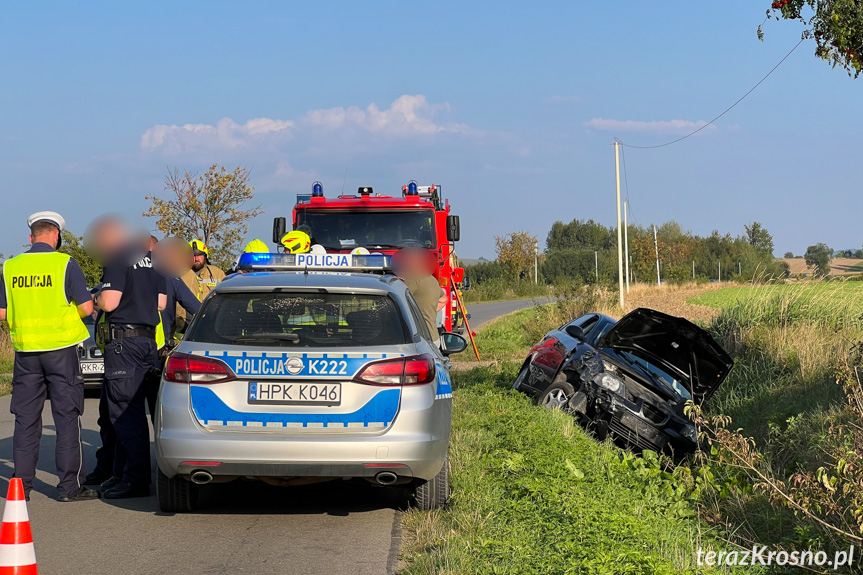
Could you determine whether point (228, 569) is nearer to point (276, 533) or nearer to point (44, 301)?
point (276, 533)

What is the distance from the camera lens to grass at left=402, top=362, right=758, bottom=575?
5027 mm

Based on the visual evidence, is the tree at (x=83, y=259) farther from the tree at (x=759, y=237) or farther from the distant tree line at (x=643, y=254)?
the tree at (x=759, y=237)

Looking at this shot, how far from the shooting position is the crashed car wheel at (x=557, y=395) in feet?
33.1

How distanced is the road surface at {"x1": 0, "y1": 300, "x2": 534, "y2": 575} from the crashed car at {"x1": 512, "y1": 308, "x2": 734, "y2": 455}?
10.3 feet

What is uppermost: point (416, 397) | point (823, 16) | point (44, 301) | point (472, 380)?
point (823, 16)

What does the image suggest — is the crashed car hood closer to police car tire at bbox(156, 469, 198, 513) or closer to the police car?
the police car

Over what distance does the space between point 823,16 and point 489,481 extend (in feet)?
19.1

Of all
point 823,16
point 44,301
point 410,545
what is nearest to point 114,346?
point 44,301

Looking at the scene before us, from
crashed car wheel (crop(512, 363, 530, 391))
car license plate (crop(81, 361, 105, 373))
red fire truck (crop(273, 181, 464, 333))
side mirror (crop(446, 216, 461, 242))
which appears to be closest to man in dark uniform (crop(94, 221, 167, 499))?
car license plate (crop(81, 361, 105, 373))

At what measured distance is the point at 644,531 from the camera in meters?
5.61

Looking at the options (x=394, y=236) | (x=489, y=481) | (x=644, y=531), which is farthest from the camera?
(x=394, y=236)

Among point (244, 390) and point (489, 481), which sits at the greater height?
point (244, 390)

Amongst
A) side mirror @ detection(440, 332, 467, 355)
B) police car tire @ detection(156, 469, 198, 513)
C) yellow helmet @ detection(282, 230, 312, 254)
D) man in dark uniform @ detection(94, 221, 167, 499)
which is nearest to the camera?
police car tire @ detection(156, 469, 198, 513)

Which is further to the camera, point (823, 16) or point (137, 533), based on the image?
point (823, 16)
